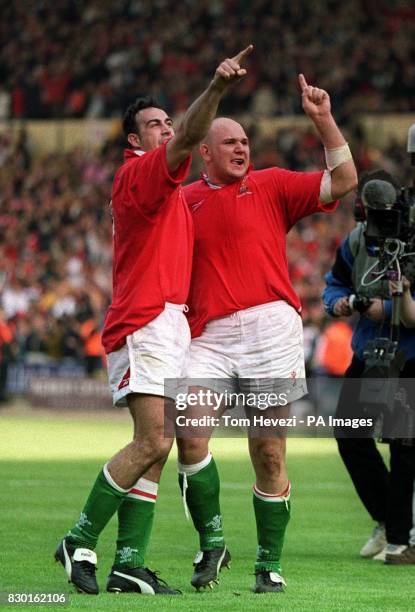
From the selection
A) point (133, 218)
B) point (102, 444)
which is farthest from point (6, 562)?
point (102, 444)

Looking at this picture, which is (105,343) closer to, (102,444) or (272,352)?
(272,352)

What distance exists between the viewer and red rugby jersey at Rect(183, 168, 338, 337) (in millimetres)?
7828

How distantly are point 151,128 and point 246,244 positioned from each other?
2.56 ft

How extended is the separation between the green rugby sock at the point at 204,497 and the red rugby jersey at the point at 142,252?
30.1 inches

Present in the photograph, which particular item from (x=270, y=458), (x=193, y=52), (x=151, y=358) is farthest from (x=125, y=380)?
(x=193, y=52)

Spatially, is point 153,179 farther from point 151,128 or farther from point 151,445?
point 151,445

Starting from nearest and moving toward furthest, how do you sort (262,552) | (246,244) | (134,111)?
(262,552) < (246,244) < (134,111)

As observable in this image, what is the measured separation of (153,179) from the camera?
7.29m

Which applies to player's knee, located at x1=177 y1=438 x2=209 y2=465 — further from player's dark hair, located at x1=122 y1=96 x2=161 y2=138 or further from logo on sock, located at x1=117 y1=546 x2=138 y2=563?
player's dark hair, located at x1=122 y1=96 x2=161 y2=138

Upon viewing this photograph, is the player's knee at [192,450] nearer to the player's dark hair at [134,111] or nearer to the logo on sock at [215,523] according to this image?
the logo on sock at [215,523]

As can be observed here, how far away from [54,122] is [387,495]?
24990mm

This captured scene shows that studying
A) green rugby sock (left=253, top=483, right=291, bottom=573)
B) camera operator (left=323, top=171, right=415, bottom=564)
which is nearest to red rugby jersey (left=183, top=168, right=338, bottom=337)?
green rugby sock (left=253, top=483, right=291, bottom=573)

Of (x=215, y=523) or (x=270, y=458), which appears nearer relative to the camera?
(x=270, y=458)

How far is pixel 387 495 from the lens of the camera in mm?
9227
